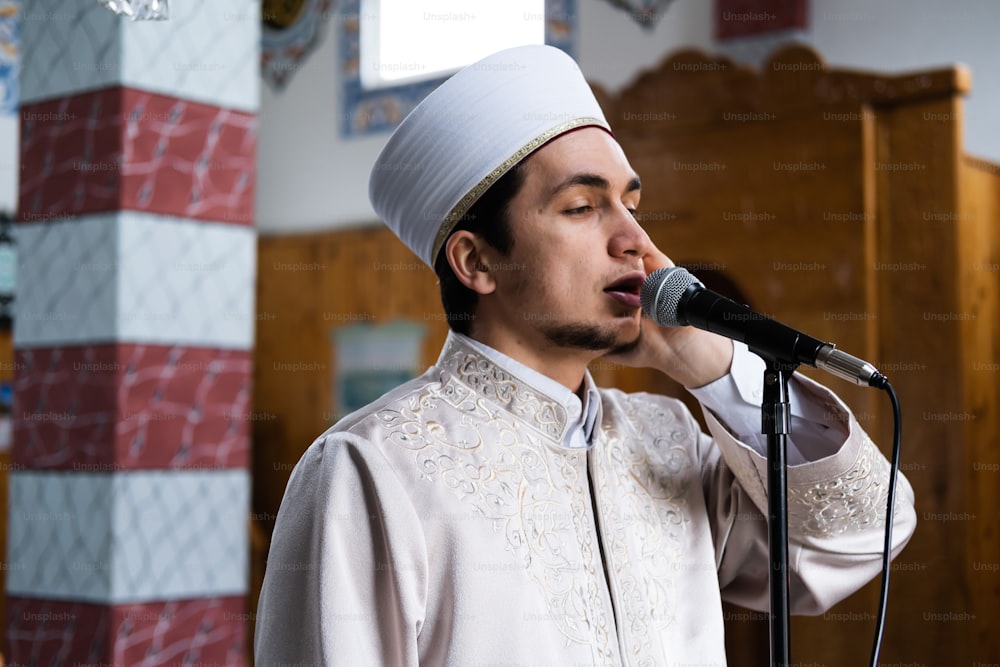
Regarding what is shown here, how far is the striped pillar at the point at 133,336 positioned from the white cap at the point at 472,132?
1.16 m

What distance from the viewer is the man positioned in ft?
5.16

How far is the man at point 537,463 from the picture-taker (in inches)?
62.0

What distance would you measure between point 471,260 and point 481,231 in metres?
0.05

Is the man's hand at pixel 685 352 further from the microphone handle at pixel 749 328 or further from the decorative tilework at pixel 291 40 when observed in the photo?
the decorative tilework at pixel 291 40

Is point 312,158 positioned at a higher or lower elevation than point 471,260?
higher

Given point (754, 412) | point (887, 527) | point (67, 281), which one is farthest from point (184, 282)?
point (887, 527)

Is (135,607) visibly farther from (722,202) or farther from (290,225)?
(290,225)

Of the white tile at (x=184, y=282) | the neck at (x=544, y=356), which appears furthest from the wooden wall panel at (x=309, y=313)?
the neck at (x=544, y=356)

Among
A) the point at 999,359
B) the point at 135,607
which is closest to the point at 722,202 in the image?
the point at 999,359

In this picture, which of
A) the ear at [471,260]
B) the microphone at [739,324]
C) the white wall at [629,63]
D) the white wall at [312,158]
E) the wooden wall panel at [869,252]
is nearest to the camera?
the microphone at [739,324]

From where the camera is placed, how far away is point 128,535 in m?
2.82

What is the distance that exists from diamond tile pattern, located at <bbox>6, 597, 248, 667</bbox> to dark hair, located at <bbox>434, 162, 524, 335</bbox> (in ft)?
4.60

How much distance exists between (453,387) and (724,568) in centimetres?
63

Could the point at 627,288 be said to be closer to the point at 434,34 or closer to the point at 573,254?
the point at 573,254
